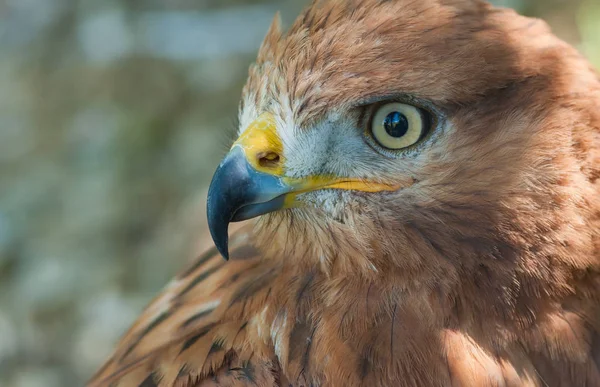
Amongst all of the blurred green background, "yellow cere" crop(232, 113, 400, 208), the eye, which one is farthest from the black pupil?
the blurred green background

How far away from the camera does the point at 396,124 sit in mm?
1914

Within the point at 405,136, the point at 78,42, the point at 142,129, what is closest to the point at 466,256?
the point at 405,136

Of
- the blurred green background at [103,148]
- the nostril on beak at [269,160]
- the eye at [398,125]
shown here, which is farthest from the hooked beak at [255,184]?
the blurred green background at [103,148]

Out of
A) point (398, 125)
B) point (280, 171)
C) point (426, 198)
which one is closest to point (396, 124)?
point (398, 125)

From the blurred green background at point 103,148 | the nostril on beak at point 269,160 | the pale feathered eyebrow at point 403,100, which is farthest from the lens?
the blurred green background at point 103,148

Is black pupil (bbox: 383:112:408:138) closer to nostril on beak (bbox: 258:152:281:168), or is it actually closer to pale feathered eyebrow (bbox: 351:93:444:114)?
pale feathered eyebrow (bbox: 351:93:444:114)

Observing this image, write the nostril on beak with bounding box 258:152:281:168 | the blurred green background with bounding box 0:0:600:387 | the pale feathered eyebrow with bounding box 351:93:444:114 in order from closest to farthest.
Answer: the pale feathered eyebrow with bounding box 351:93:444:114
the nostril on beak with bounding box 258:152:281:168
the blurred green background with bounding box 0:0:600:387

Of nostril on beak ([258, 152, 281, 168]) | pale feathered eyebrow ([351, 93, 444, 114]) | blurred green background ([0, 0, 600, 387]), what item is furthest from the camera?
blurred green background ([0, 0, 600, 387])

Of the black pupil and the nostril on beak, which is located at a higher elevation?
the black pupil

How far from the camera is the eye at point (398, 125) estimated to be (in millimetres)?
1899

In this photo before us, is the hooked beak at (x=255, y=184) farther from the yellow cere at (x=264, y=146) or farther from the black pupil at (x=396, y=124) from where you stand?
the black pupil at (x=396, y=124)

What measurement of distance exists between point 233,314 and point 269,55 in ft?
2.37

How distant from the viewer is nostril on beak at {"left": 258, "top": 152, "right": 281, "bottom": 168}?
1967mm

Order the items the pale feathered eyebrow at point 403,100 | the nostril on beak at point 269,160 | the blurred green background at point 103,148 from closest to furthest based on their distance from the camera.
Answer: the pale feathered eyebrow at point 403,100
the nostril on beak at point 269,160
the blurred green background at point 103,148
